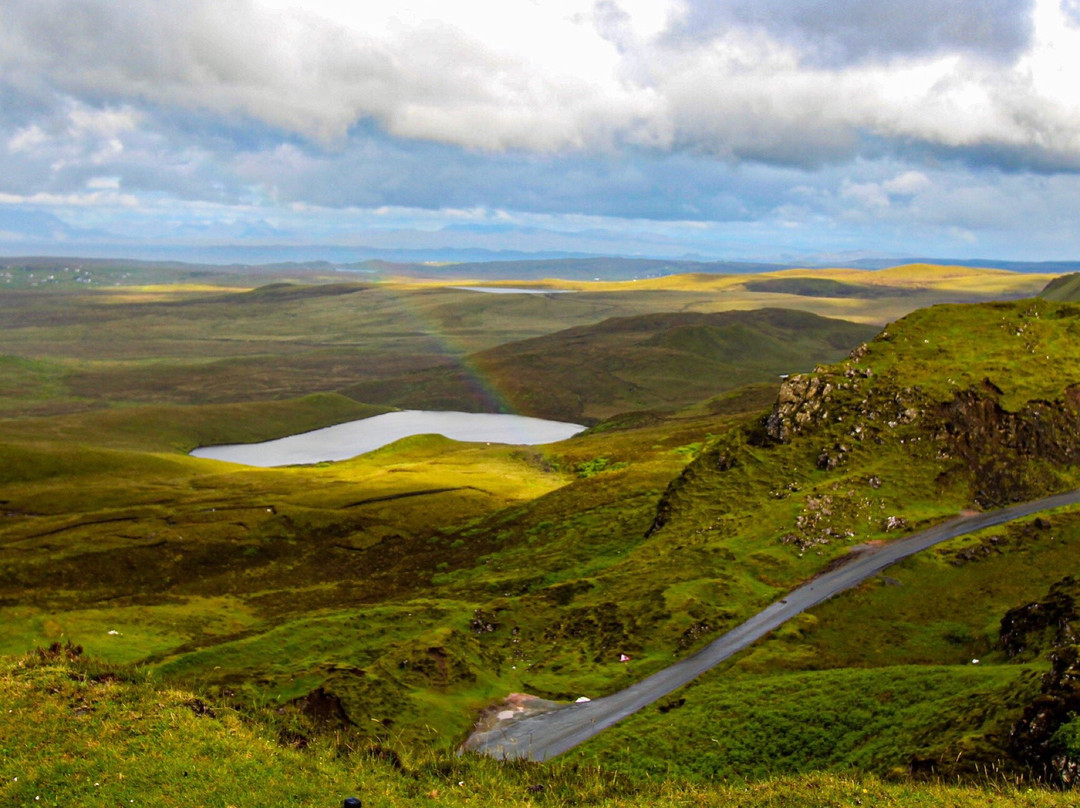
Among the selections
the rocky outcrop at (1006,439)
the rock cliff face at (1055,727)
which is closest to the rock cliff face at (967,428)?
the rocky outcrop at (1006,439)

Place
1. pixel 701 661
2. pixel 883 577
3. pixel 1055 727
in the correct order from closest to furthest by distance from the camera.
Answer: pixel 1055 727
pixel 701 661
pixel 883 577

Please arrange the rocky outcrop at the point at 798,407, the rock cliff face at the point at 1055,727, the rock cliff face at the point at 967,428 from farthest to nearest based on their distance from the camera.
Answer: the rocky outcrop at the point at 798,407, the rock cliff face at the point at 967,428, the rock cliff face at the point at 1055,727

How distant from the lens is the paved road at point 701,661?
5516 cm

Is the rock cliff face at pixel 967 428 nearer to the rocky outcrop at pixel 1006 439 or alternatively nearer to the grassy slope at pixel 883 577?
the rocky outcrop at pixel 1006 439

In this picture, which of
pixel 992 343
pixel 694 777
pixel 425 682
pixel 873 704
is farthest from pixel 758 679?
pixel 992 343

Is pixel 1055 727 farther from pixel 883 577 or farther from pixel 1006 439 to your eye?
pixel 1006 439

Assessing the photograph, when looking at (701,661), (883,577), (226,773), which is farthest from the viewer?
(883,577)

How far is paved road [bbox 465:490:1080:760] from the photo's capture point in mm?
55156

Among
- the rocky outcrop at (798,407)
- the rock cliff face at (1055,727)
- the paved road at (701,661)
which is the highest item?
the rocky outcrop at (798,407)

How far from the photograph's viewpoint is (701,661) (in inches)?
2685

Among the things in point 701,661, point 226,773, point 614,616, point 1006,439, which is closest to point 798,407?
point 1006,439

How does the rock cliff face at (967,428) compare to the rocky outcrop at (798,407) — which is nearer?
the rock cliff face at (967,428)

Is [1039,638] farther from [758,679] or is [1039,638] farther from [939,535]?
[939,535]

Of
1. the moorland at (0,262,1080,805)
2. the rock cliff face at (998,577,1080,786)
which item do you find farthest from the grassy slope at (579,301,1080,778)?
the rock cliff face at (998,577,1080,786)
